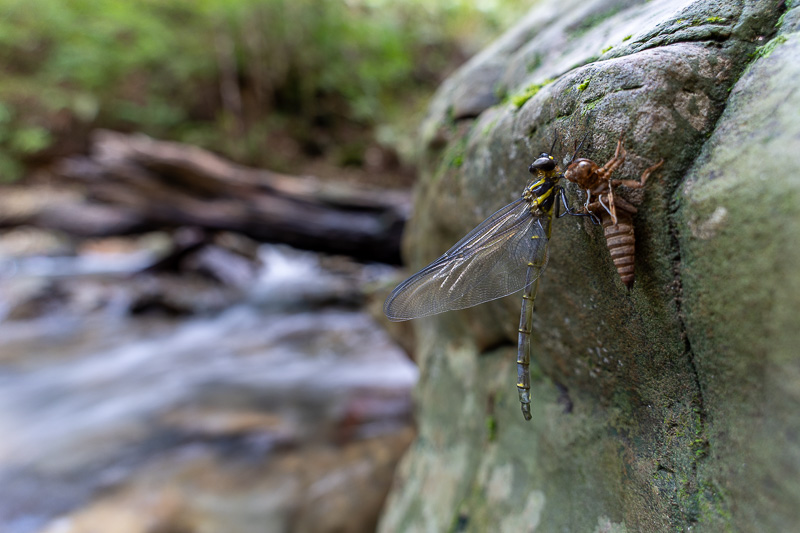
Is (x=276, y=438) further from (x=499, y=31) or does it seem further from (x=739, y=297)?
(x=499, y=31)

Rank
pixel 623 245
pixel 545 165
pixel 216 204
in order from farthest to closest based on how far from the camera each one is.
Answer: pixel 216 204 → pixel 545 165 → pixel 623 245

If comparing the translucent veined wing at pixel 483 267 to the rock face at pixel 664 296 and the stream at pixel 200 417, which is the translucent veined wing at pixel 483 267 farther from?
the stream at pixel 200 417

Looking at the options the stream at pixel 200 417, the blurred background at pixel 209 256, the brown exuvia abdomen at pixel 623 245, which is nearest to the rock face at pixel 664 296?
the brown exuvia abdomen at pixel 623 245

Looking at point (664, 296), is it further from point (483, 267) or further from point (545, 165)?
point (483, 267)

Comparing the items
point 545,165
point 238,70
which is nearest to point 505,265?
point 545,165

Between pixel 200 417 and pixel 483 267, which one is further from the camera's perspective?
pixel 200 417

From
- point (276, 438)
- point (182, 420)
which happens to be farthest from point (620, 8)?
point (182, 420)

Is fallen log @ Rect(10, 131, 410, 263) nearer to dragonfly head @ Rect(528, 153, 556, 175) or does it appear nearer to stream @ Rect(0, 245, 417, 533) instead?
stream @ Rect(0, 245, 417, 533)
